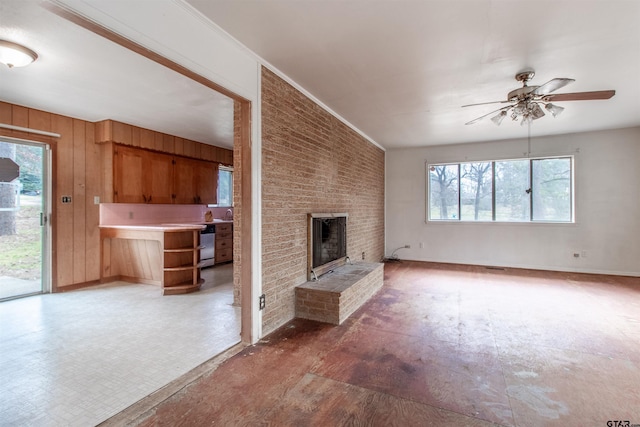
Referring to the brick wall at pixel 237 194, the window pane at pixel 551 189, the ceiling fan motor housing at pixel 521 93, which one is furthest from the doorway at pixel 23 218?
the window pane at pixel 551 189

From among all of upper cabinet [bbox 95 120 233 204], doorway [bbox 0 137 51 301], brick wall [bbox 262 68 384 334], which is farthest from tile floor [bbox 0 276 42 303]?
brick wall [bbox 262 68 384 334]

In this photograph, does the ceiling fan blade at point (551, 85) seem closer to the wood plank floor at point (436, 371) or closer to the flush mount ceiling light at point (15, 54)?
the wood plank floor at point (436, 371)

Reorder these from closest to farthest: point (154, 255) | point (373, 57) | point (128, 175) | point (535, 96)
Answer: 1. point (373, 57)
2. point (535, 96)
3. point (154, 255)
4. point (128, 175)

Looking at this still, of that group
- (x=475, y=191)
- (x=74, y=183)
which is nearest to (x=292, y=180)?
(x=74, y=183)

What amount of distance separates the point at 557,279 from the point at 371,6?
5.16m

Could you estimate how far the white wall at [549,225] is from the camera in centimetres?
503

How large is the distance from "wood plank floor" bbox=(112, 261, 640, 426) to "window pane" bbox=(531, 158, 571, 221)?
7.00 ft

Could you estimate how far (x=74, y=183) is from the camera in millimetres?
4320

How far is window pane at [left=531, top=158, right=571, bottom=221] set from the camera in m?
5.41

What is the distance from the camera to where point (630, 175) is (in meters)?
4.99

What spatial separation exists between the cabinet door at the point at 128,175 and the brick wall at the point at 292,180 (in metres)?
3.21

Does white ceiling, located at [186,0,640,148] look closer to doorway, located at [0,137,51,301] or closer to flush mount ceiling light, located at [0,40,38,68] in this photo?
flush mount ceiling light, located at [0,40,38,68]

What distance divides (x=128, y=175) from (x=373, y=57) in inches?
167

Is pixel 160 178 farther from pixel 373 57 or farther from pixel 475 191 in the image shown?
pixel 475 191
